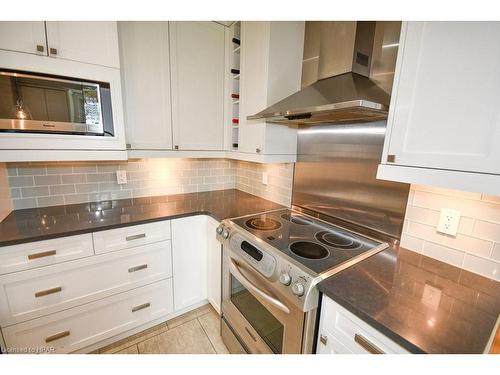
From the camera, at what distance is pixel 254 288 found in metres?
1.16

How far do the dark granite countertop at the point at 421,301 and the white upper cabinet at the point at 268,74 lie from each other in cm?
98

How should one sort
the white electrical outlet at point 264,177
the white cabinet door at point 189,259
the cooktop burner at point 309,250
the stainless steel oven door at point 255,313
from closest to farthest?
the stainless steel oven door at point 255,313 → the cooktop burner at point 309,250 → the white cabinet door at point 189,259 → the white electrical outlet at point 264,177

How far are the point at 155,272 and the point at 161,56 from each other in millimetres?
1571

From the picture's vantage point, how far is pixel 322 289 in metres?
0.86

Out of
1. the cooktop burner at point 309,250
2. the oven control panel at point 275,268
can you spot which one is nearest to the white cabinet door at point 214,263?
the oven control panel at point 275,268

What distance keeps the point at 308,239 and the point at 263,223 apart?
1.07 ft

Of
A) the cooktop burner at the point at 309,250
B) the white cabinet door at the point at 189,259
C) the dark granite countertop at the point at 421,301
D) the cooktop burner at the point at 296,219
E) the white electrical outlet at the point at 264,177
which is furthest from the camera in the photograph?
the white electrical outlet at the point at 264,177

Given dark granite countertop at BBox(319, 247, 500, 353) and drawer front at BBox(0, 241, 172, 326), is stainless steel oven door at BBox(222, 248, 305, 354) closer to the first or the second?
dark granite countertop at BBox(319, 247, 500, 353)

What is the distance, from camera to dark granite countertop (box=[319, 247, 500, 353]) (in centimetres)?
65

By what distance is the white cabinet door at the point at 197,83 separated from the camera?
1688 millimetres

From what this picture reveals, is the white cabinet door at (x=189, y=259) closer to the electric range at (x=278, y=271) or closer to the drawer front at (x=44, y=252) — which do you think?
the electric range at (x=278, y=271)

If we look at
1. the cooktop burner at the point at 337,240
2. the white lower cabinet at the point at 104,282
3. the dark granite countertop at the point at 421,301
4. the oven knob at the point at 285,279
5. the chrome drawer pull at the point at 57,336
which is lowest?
the chrome drawer pull at the point at 57,336

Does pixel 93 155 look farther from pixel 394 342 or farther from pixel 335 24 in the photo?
pixel 394 342
